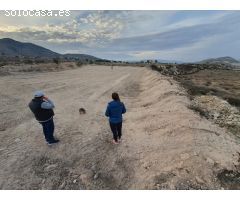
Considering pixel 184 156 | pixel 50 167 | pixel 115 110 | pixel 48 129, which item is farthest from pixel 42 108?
pixel 184 156

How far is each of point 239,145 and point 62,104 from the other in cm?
1175

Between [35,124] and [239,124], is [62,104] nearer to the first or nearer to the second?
[35,124]

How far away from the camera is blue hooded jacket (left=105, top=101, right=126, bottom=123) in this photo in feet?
33.7

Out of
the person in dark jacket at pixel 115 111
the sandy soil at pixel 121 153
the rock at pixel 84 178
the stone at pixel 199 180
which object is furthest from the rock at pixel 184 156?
the rock at pixel 84 178

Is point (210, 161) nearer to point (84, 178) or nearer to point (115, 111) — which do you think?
point (115, 111)

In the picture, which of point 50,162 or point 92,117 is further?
point 92,117

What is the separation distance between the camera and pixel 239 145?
1060 cm

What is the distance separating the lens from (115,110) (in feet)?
34.0

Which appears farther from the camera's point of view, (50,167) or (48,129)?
(48,129)

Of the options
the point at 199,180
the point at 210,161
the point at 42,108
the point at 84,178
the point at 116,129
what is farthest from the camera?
the point at 116,129

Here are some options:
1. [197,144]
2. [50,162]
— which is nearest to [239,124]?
[197,144]

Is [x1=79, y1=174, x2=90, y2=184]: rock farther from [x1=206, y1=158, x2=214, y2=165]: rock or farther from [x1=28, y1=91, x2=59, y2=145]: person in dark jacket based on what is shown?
[x1=206, y1=158, x2=214, y2=165]: rock

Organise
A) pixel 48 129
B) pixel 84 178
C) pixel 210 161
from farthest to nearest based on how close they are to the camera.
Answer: pixel 48 129, pixel 210 161, pixel 84 178

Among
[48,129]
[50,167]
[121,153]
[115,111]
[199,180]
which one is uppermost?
[115,111]
